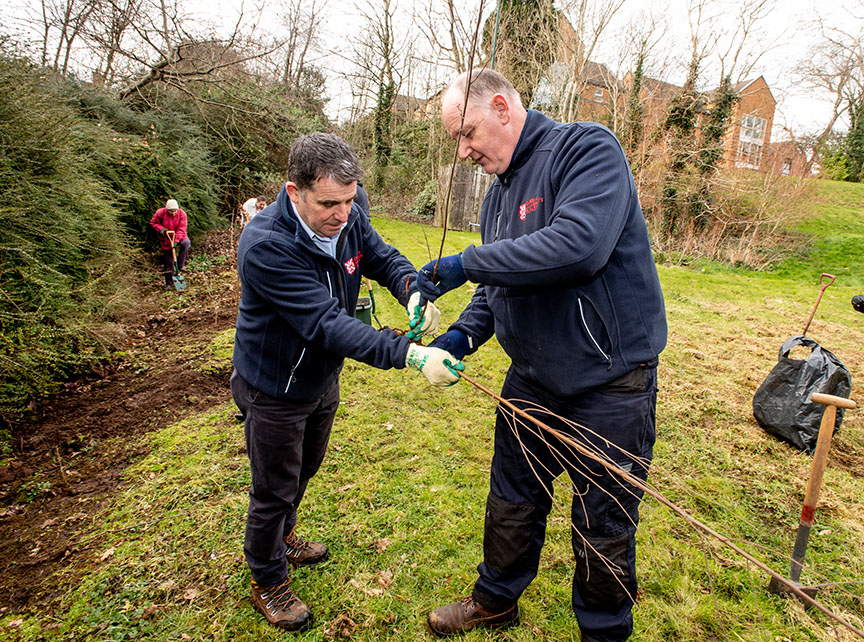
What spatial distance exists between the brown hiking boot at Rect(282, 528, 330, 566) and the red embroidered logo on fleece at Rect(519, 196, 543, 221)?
7.12ft

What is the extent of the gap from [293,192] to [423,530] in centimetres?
Answer: 219

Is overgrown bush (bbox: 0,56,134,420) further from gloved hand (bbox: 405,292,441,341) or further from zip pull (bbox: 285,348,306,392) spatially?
gloved hand (bbox: 405,292,441,341)

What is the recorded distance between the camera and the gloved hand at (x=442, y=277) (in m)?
1.92

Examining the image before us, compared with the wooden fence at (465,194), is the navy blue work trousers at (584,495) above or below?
below

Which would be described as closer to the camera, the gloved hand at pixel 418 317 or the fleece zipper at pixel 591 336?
the fleece zipper at pixel 591 336

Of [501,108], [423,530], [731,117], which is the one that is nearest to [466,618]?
[423,530]

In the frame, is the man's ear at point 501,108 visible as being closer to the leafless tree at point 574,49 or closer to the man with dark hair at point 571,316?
the man with dark hair at point 571,316

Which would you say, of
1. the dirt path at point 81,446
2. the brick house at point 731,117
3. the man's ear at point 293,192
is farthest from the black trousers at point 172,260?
the brick house at point 731,117

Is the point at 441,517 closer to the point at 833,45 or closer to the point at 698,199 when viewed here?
the point at 698,199

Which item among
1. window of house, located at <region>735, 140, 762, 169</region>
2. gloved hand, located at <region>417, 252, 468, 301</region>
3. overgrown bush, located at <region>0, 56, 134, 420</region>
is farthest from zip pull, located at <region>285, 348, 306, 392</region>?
window of house, located at <region>735, 140, 762, 169</region>

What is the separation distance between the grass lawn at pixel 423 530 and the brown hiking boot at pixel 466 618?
56 millimetres

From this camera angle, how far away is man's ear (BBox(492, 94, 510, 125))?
5.92ft

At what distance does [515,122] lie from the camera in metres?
1.87

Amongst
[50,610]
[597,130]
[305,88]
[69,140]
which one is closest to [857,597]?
[597,130]
